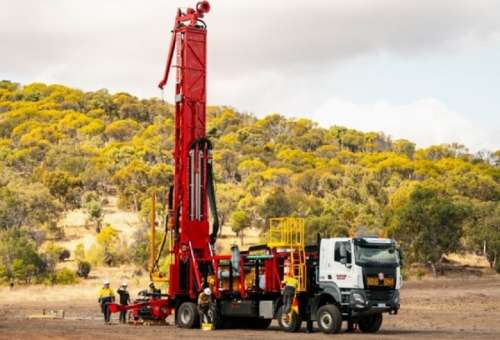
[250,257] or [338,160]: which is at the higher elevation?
[338,160]

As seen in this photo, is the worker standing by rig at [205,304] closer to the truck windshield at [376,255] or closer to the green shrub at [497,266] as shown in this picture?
the truck windshield at [376,255]

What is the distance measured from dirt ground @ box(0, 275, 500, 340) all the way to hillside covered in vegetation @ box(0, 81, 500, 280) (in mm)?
3820

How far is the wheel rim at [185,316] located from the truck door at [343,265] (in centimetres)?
544

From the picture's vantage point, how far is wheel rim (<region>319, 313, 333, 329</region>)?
83.0ft

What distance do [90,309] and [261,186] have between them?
176ft

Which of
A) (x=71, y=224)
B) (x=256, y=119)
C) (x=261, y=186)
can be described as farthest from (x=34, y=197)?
(x=256, y=119)

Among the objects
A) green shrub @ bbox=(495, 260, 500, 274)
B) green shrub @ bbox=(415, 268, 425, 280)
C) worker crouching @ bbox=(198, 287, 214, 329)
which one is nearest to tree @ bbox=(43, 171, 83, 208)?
green shrub @ bbox=(415, 268, 425, 280)

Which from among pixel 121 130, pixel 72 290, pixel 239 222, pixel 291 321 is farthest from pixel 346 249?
pixel 121 130

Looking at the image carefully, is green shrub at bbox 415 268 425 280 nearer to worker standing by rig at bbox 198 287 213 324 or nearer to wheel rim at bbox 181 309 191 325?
wheel rim at bbox 181 309 191 325

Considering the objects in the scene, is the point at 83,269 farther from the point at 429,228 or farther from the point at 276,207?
the point at 429,228

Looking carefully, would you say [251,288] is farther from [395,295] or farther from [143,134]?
[143,134]

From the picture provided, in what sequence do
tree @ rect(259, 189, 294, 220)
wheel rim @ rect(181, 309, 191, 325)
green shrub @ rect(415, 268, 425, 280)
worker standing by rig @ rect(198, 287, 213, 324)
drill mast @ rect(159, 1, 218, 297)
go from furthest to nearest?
tree @ rect(259, 189, 294, 220) → green shrub @ rect(415, 268, 425, 280) → drill mast @ rect(159, 1, 218, 297) → wheel rim @ rect(181, 309, 191, 325) → worker standing by rig @ rect(198, 287, 213, 324)

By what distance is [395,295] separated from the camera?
26031mm

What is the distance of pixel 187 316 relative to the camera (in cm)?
2878
